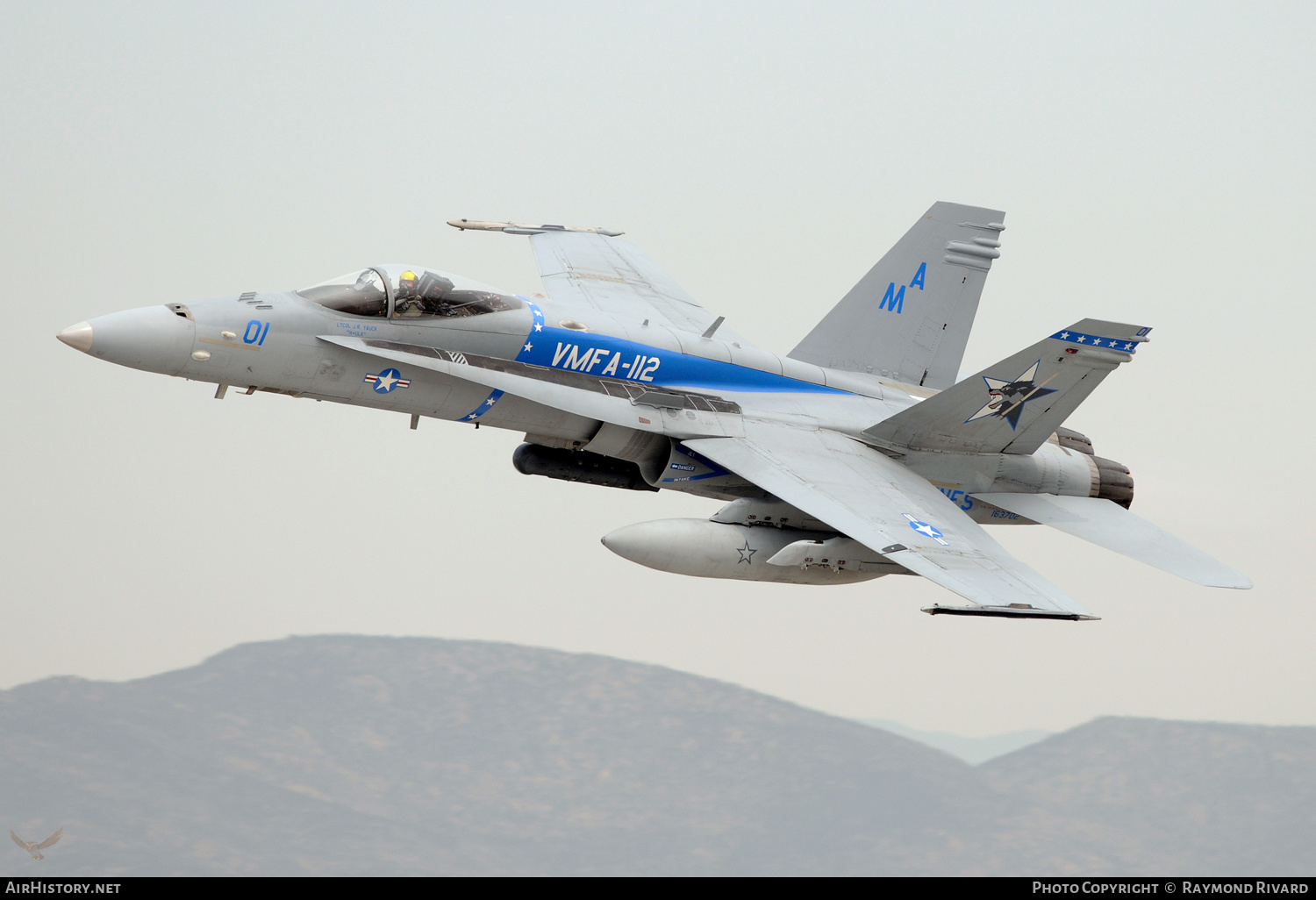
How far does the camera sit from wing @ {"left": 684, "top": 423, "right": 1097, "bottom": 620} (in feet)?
35.0

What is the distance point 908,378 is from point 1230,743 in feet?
119

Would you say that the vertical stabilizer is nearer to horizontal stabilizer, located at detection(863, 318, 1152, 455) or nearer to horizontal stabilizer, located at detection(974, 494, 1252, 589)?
horizontal stabilizer, located at detection(863, 318, 1152, 455)

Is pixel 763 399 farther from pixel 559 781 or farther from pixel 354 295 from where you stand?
pixel 559 781

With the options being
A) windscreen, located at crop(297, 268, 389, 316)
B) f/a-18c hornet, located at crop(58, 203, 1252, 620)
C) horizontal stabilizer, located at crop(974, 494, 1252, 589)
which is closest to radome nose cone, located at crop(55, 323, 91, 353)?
f/a-18c hornet, located at crop(58, 203, 1252, 620)

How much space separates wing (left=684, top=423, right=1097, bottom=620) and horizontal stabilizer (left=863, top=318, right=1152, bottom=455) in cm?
48

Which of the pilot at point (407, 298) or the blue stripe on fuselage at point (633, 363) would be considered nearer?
the pilot at point (407, 298)

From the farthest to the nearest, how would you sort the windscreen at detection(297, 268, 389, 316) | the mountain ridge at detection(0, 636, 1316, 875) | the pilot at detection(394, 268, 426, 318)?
the mountain ridge at detection(0, 636, 1316, 875), the pilot at detection(394, 268, 426, 318), the windscreen at detection(297, 268, 389, 316)

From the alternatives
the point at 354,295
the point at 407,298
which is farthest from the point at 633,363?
the point at 354,295

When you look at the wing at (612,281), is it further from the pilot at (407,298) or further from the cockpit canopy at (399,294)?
the pilot at (407,298)

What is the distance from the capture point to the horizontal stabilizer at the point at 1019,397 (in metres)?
12.7

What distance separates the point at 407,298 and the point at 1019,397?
647 centimetres

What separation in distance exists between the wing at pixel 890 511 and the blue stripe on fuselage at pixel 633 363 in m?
0.75

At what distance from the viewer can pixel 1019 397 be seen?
12.9 meters

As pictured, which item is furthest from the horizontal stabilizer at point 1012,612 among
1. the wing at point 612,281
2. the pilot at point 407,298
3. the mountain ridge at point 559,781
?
the mountain ridge at point 559,781
